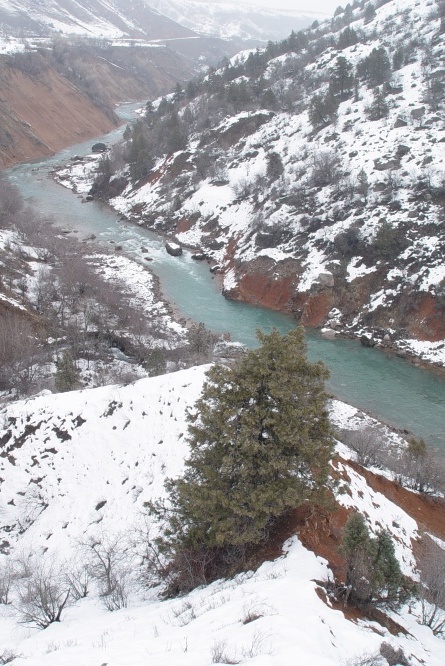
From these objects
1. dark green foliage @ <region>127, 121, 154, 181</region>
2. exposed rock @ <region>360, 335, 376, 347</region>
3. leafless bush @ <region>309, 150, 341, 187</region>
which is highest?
leafless bush @ <region>309, 150, 341, 187</region>

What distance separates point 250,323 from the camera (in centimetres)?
4206

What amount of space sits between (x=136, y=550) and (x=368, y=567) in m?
7.40

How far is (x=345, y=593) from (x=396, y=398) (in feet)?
74.1

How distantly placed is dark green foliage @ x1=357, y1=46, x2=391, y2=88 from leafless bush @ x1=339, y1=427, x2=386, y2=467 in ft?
188

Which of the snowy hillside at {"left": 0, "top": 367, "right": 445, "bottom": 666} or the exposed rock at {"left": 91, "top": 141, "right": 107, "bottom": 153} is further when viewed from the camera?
the exposed rock at {"left": 91, "top": 141, "right": 107, "bottom": 153}

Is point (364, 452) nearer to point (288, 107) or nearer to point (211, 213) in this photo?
point (211, 213)

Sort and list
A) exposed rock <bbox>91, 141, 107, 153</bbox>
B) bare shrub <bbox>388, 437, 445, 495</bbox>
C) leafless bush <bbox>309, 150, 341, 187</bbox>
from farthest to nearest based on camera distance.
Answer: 1. exposed rock <bbox>91, 141, 107, 153</bbox>
2. leafless bush <bbox>309, 150, 341, 187</bbox>
3. bare shrub <bbox>388, 437, 445, 495</bbox>

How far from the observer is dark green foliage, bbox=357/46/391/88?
65125 millimetres

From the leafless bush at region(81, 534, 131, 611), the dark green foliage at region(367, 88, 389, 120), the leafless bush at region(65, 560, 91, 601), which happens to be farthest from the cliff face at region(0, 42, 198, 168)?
the leafless bush at region(65, 560, 91, 601)

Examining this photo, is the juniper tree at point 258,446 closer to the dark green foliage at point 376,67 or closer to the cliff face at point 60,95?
the dark green foliage at point 376,67

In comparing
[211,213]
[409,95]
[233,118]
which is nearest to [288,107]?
[233,118]

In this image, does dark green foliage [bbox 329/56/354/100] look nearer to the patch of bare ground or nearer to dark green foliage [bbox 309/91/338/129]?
dark green foliage [bbox 309/91/338/129]

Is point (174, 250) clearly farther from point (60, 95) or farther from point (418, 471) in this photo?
point (60, 95)

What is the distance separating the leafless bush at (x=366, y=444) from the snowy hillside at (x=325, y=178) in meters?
12.3
